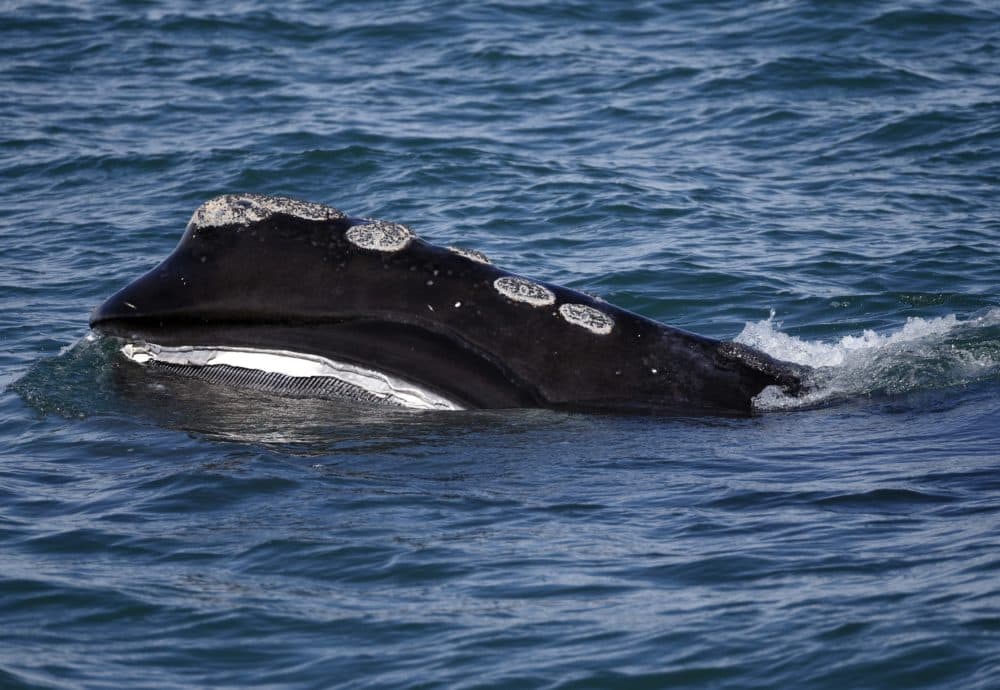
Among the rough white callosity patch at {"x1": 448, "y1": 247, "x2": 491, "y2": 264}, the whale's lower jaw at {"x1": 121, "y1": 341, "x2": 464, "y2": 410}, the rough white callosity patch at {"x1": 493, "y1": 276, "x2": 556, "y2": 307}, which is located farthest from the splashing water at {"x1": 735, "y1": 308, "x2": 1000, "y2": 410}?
the whale's lower jaw at {"x1": 121, "y1": 341, "x2": 464, "y2": 410}

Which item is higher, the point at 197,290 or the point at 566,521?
the point at 197,290

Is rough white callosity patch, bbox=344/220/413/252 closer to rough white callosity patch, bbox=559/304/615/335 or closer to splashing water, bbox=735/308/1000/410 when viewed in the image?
rough white callosity patch, bbox=559/304/615/335

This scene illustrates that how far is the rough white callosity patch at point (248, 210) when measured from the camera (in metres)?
8.02

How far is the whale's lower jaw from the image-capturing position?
8.13 metres

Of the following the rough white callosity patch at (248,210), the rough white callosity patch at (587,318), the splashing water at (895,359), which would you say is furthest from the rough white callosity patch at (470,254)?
the splashing water at (895,359)

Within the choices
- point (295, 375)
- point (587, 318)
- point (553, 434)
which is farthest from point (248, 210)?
point (553, 434)

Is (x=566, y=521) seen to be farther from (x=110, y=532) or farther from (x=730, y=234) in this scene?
(x=730, y=234)

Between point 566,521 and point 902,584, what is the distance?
164cm

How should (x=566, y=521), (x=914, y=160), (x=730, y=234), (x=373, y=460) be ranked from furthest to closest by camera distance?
(x=914, y=160)
(x=730, y=234)
(x=373, y=460)
(x=566, y=521)

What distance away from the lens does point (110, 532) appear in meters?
7.30

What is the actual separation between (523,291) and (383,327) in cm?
77

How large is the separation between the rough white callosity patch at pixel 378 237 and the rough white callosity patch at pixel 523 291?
1.77ft

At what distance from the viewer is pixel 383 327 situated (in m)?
7.97

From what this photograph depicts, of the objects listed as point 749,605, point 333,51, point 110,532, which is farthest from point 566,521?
point 333,51
